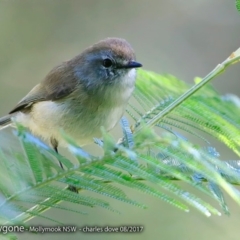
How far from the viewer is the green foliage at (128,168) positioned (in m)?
1.00

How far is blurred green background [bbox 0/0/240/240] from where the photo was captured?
670 cm

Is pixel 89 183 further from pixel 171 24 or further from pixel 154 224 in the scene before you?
pixel 171 24

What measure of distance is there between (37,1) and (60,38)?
2.10ft

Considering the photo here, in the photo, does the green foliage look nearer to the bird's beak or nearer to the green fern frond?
the green fern frond

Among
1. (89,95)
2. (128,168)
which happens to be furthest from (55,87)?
(128,168)

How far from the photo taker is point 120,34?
748 cm

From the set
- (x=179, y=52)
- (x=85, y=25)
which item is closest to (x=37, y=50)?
(x=85, y=25)

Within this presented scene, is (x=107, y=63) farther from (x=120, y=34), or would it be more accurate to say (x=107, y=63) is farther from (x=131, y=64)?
(x=120, y=34)

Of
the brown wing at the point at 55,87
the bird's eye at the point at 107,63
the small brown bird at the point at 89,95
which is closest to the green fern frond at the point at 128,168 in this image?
the small brown bird at the point at 89,95

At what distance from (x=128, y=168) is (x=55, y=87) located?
2699 mm

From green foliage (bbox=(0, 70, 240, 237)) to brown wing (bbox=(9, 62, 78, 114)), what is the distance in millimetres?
2295

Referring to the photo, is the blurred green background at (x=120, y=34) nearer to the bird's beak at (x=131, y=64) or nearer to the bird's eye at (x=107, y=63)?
the bird's eye at (x=107, y=63)

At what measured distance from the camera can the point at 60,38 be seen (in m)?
7.29

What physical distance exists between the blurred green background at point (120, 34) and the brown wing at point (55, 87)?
8.26 feet
